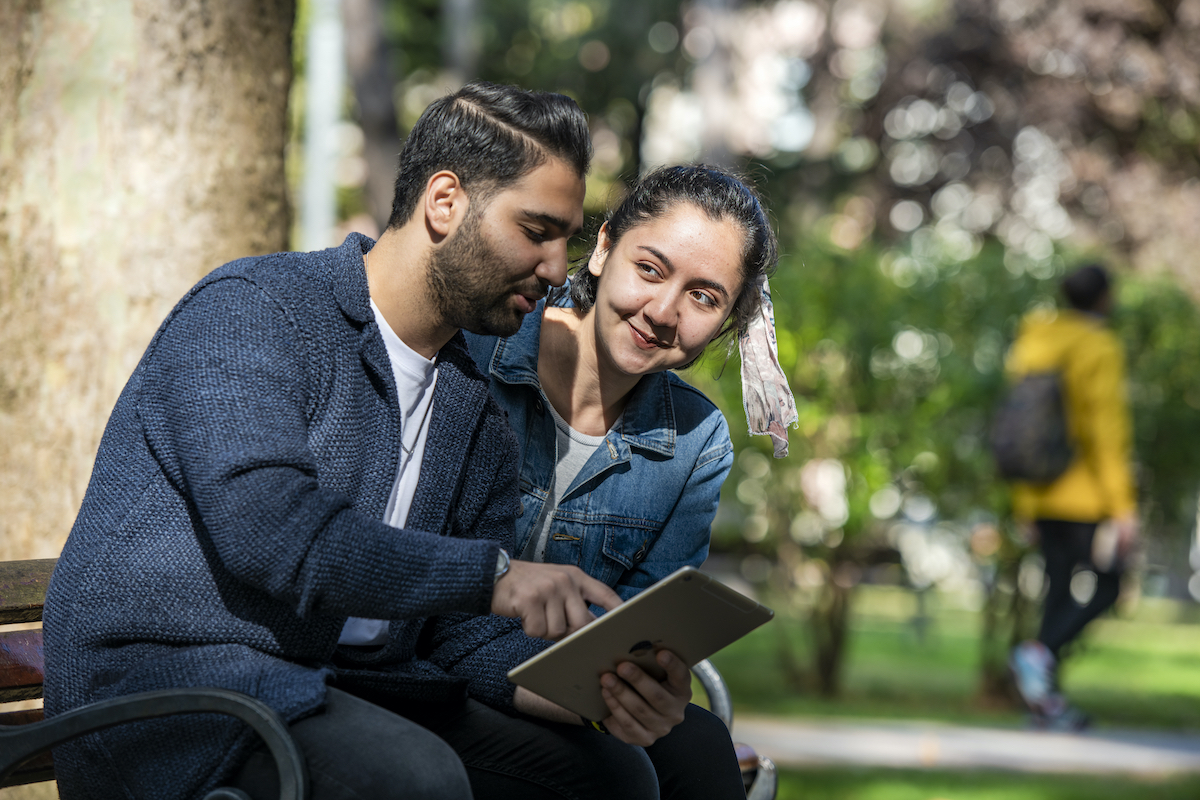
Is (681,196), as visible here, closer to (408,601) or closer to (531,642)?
(531,642)

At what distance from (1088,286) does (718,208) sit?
13.0 ft

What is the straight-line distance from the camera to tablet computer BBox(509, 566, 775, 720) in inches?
74.7

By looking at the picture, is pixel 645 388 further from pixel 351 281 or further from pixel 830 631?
pixel 830 631

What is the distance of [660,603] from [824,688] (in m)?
5.69

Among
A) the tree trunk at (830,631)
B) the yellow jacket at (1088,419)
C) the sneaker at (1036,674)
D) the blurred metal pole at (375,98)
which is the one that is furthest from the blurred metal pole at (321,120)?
the sneaker at (1036,674)

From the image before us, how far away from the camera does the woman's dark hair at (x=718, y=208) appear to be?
2666 mm

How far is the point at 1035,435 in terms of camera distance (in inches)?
235

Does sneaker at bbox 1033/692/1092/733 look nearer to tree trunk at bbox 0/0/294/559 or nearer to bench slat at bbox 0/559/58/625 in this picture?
tree trunk at bbox 0/0/294/559

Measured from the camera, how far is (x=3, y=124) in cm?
317

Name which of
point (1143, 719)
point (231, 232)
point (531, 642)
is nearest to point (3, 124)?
point (231, 232)

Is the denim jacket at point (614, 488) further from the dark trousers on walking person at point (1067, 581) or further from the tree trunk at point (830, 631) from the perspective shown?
the tree trunk at point (830, 631)

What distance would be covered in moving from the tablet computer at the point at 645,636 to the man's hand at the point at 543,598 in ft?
0.16

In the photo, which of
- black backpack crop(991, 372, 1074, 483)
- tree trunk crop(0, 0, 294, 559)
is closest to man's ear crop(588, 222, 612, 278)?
tree trunk crop(0, 0, 294, 559)

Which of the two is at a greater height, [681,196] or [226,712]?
[681,196]
